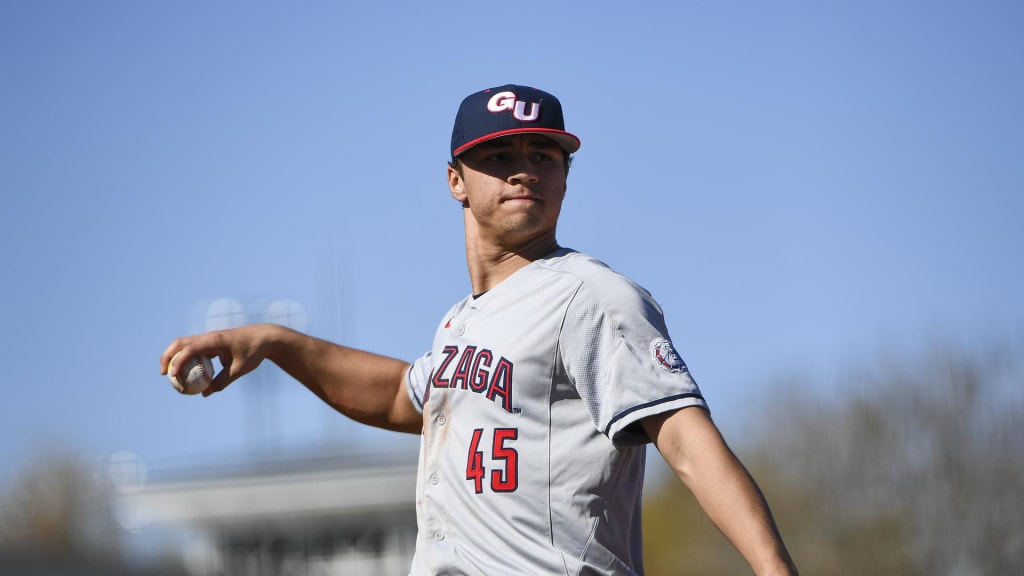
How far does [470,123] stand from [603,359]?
90 cm

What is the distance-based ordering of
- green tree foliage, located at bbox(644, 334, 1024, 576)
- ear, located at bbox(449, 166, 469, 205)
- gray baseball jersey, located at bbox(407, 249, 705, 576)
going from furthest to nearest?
green tree foliage, located at bbox(644, 334, 1024, 576), ear, located at bbox(449, 166, 469, 205), gray baseball jersey, located at bbox(407, 249, 705, 576)

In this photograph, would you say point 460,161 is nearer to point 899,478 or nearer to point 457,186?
point 457,186

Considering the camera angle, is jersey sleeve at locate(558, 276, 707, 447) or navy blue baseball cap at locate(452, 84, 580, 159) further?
navy blue baseball cap at locate(452, 84, 580, 159)

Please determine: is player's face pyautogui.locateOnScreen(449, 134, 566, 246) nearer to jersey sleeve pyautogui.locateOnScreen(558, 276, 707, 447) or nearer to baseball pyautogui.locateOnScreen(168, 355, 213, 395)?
jersey sleeve pyautogui.locateOnScreen(558, 276, 707, 447)

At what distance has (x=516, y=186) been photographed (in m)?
3.58

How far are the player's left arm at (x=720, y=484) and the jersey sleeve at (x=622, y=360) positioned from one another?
0.18 ft

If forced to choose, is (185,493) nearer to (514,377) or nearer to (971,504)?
(971,504)

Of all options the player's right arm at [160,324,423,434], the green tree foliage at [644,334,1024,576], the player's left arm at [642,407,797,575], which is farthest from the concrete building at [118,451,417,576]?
the player's left arm at [642,407,797,575]

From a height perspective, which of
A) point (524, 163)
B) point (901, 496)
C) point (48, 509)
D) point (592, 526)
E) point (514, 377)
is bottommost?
point (48, 509)

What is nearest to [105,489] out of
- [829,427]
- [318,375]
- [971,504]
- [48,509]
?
[48,509]

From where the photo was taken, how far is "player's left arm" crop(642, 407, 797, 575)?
2758 millimetres

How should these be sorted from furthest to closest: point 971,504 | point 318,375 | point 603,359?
point 971,504 → point 318,375 → point 603,359

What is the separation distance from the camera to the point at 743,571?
3067cm

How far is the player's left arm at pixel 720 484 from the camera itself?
2758 mm
